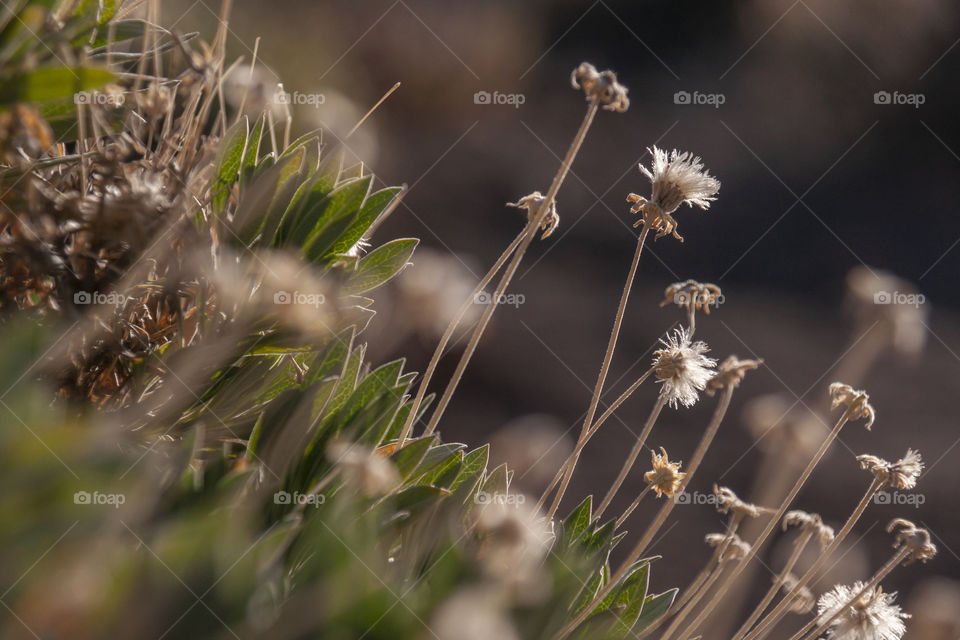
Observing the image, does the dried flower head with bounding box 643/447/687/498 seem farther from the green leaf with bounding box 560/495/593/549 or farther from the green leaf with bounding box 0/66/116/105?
the green leaf with bounding box 0/66/116/105

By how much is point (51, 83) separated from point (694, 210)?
4.54 metres

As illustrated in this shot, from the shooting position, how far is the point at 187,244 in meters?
0.61

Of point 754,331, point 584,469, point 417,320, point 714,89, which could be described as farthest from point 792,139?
point 417,320

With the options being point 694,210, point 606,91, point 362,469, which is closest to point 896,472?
point 606,91

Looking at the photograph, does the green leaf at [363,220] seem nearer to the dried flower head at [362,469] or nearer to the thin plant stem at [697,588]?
the dried flower head at [362,469]

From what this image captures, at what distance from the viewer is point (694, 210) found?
4.78 meters

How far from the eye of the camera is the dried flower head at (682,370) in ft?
2.82

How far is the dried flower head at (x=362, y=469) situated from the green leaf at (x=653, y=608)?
12.1 inches

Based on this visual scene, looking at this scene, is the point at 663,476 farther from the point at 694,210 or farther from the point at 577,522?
the point at 694,210

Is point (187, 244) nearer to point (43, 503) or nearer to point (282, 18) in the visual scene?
point (43, 503)

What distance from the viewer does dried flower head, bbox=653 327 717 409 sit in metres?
0.86

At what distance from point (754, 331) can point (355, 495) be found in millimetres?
4238

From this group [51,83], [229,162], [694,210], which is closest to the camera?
[51,83]

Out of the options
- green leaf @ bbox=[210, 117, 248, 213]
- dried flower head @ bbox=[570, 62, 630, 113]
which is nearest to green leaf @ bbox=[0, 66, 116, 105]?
green leaf @ bbox=[210, 117, 248, 213]
